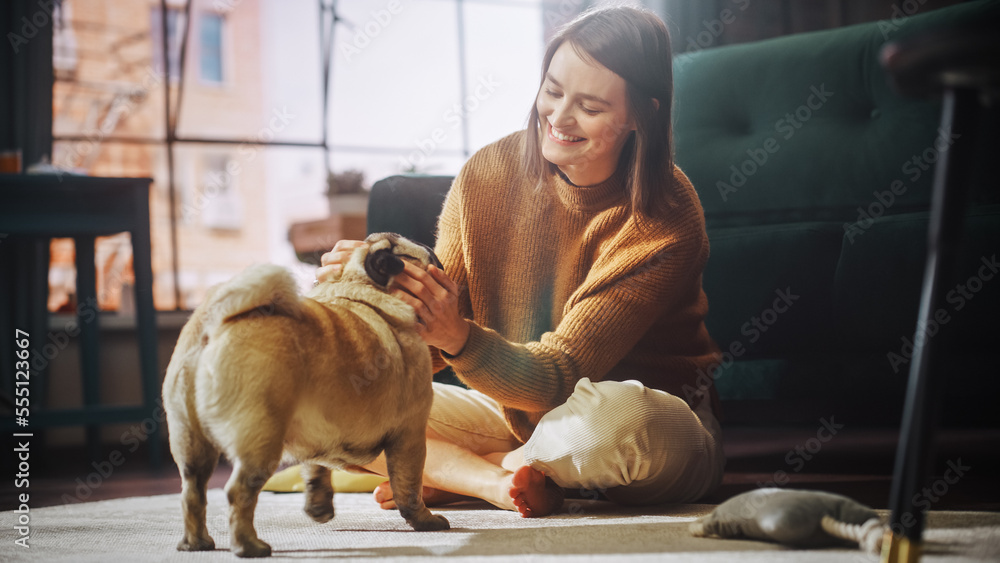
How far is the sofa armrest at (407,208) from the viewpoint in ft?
5.56

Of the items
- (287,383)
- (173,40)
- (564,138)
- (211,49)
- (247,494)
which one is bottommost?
(247,494)

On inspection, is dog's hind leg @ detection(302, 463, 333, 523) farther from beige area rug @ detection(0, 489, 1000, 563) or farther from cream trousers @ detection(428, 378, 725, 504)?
cream trousers @ detection(428, 378, 725, 504)

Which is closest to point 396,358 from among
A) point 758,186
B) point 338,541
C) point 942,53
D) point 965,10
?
point 338,541

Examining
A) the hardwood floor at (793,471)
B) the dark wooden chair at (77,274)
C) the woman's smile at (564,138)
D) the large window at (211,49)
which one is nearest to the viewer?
the woman's smile at (564,138)

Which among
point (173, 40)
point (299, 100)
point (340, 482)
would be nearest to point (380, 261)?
point (340, 482)

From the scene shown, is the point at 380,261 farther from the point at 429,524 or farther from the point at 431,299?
the point at 429,524

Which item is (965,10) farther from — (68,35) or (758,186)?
(68,35)

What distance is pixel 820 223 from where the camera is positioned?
1686 mm

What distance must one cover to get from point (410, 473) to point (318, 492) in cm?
14

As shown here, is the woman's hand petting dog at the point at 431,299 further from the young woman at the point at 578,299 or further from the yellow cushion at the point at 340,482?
the yellow cushion at the point at 340,482

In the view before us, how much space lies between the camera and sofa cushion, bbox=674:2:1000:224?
1.72 m

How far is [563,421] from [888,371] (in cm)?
77

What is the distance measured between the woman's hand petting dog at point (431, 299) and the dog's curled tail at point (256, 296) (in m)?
0.17

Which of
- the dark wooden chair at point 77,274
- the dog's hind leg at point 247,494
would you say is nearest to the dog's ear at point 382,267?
the dog's hind leg at point 247,494
